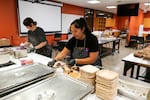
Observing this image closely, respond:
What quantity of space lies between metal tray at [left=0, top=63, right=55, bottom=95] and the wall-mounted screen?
3851 millimetres

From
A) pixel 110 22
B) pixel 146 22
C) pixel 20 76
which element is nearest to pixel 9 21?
pixel 20 76

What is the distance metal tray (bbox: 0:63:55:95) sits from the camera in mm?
952

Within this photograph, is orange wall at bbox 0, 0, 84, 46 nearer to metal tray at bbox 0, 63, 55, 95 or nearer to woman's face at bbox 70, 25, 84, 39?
woman's face at bbox 70, 25, 84, 39

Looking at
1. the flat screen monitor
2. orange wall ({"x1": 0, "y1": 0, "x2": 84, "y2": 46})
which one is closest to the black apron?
orange wall ({"x1": 0, "y1": 0, "x2": 84, "y2": 46})

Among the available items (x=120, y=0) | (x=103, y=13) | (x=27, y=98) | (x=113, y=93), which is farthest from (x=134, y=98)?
(x=103, y=13)

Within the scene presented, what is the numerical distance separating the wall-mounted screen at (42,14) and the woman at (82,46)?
136 inches

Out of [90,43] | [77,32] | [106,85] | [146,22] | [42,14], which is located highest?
[146,22]

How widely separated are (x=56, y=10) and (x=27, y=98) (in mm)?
5511

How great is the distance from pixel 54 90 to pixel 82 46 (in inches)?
39.3

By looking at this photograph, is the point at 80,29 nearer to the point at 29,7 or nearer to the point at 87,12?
the point at 29,7

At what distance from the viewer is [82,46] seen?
6.06 ft

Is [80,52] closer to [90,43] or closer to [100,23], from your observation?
[90,43]

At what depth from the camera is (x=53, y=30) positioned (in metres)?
6.04

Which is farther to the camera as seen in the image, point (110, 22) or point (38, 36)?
point (110, 22)
